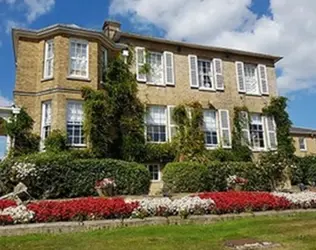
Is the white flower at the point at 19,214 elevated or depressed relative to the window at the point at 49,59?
depressed

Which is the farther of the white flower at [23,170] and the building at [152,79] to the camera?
the building at [152,79]

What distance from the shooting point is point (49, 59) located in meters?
20.3

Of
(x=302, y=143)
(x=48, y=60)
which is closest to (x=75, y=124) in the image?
(x=48, y=60)

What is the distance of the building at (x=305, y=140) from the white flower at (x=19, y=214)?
3586 cm

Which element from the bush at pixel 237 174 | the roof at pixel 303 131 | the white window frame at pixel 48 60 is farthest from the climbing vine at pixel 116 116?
the roof at pixel 303 131

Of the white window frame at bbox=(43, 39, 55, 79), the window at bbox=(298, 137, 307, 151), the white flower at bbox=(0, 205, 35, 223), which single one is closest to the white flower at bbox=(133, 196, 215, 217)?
the white flower at bbox=(0, 205, 35, 223)

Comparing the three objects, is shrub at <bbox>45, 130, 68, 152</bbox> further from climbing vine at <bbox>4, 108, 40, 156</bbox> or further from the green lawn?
the green lawn

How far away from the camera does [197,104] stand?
23.3 meters

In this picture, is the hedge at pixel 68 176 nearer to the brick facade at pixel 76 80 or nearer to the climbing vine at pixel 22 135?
the climbing vine at pixel 22 135

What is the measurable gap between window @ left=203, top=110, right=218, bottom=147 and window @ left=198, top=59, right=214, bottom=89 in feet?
6.44

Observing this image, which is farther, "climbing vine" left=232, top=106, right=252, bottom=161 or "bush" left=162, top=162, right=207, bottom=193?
"climbing vine" left=232, top=106, right=252, bottom=161

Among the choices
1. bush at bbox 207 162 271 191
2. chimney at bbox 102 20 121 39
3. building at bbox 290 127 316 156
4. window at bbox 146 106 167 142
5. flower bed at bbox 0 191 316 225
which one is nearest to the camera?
flower bed at bbox 0 191 316 225

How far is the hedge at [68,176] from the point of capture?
15711mm

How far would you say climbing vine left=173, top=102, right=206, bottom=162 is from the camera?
2181 centimetres
